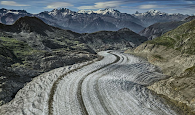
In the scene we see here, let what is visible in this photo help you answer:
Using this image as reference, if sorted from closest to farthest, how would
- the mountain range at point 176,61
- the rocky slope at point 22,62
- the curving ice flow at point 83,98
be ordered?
the curving ice flow at point 83,98 < the mountain range at point 176,61 < the rocky slope at point 22,62

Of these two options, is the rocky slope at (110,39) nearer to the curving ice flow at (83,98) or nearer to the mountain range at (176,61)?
the mountain range at (176,61)

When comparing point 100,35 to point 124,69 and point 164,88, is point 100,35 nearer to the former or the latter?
point 124,69

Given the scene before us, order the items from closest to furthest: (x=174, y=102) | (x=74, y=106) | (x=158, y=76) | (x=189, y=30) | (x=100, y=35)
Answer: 1. (x=74, y=106)
2. (x=174, y=102)
3. (x=158, y=76)
4. (x=189, y=30)
5. (x=100, y=35)

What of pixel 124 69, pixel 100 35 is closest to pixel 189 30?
pixel 124 69

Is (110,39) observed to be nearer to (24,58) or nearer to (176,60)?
(176,60)

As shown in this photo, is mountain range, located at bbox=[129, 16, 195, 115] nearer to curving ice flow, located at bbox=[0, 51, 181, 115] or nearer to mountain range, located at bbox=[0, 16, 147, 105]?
curving ice flow, located at bbox=[0, 51, 181, 115]

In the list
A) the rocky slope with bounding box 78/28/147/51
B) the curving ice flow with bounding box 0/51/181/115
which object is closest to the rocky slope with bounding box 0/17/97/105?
the curving ice flow with bounding box 0/51/181/115

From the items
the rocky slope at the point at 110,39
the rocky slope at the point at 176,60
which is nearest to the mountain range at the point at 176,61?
the rocky slope at the point at 176,60
